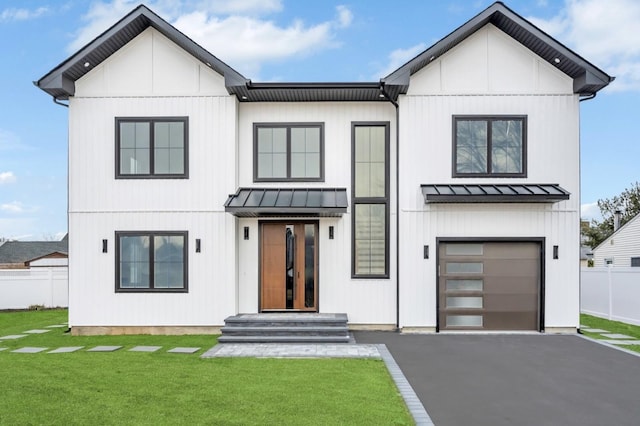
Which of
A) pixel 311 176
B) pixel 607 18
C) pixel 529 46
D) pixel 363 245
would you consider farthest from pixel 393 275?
pixel 607 18

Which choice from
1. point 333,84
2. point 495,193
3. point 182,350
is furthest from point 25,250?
point 495,193

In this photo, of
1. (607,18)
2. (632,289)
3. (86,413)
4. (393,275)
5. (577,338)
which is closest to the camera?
(86,413)

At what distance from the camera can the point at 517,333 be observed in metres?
10.8

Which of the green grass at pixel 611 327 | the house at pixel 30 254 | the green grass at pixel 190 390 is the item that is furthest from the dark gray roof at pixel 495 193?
the house at pixel 30 254

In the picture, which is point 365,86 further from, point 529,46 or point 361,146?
point 529,46

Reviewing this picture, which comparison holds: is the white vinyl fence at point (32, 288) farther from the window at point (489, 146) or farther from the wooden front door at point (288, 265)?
the window at point (489, 146)

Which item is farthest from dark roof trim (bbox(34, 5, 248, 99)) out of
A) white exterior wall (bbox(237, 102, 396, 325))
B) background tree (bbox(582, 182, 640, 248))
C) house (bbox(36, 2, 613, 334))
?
background tree (bbox(582, 182, 640, 248))

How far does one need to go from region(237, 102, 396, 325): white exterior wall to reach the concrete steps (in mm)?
753

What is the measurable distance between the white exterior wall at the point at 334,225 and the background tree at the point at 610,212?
126 feet

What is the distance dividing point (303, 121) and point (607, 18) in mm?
17506

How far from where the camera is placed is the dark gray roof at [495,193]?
404 inches

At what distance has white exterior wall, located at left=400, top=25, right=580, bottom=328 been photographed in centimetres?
1086

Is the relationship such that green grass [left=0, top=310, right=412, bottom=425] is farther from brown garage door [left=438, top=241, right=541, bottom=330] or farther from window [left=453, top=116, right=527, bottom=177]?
window [left=453, top=116, right=527, bottom=177]

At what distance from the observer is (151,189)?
11.0 m
